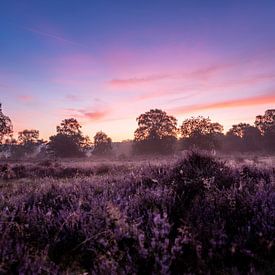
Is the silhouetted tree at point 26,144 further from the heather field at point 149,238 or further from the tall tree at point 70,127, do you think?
the heather field at point 149,238

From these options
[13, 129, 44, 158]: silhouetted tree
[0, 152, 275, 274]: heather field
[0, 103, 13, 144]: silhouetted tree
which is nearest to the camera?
[0, 152, 275, 274]: heather field

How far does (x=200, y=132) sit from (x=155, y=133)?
30.5 feet

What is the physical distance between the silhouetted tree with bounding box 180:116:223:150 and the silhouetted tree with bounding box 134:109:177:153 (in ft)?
11.1

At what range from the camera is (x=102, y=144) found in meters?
77.0

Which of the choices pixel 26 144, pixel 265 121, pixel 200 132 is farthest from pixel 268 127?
pixel 26 144

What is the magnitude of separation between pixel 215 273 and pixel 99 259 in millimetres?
1025

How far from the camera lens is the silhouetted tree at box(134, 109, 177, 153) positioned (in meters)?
65.0

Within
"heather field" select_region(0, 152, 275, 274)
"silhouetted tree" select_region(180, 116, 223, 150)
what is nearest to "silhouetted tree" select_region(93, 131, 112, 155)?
"silhouetted tree" select_region(180, 116, 223, 150)

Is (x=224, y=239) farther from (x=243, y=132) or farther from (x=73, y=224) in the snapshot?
(x=243, y=132)

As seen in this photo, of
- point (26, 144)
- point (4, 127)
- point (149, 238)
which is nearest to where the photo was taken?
point (149, 238)

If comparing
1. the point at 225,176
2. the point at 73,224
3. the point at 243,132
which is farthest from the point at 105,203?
the point at 243,132

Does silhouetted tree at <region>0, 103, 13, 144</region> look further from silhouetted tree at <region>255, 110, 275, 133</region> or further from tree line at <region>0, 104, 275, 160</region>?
silhouetted tree at <region>255, 110, 275, 133</region>

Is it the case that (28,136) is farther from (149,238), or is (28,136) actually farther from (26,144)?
(149,238)

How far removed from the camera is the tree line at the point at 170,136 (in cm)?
6116
